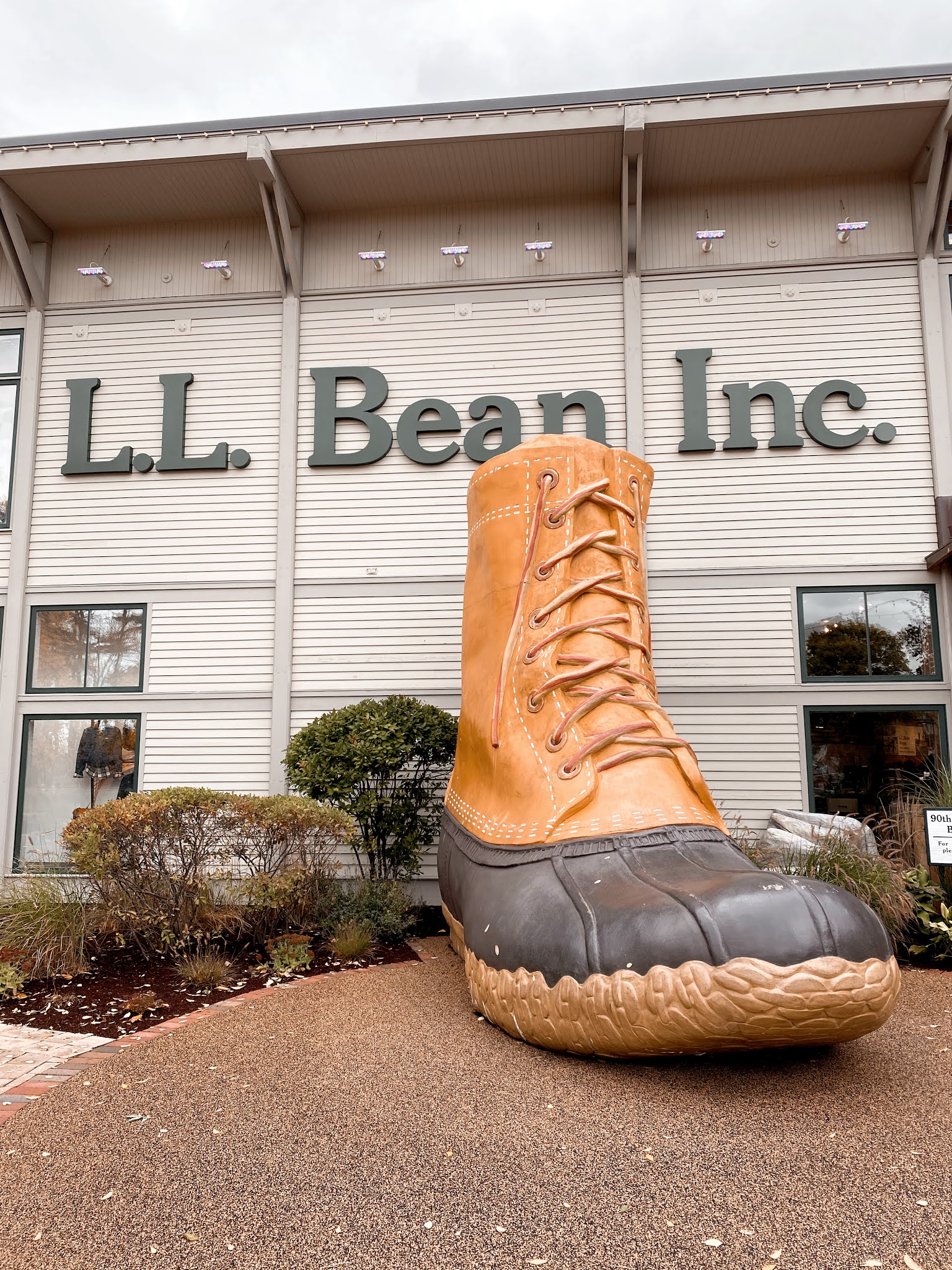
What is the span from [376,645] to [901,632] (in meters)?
4.00

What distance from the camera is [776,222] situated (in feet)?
21.4

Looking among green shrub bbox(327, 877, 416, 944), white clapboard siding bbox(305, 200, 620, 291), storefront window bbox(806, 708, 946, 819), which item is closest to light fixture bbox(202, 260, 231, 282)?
white clapboard siding bbox(305, 200, 620, 291)

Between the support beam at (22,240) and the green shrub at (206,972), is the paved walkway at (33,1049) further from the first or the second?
the support beam at (22,240)

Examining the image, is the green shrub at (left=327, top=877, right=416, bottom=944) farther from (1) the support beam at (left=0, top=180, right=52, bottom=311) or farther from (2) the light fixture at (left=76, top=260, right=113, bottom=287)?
(1) the support beam at (left=0, top=180, right=52, bottom=311)

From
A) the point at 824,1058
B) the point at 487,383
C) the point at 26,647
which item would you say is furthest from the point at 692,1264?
the point at 26,647

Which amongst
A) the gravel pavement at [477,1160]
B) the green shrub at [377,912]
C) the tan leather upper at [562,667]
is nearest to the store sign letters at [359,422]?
the tan leather upper at [562,667]

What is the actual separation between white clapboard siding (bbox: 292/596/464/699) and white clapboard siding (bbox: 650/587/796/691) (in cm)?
161

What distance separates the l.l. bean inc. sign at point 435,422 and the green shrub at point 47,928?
3.64 metres

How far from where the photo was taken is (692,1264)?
4.33ft

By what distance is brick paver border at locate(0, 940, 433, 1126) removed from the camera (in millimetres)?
2256

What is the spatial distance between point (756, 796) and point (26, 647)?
5.93m

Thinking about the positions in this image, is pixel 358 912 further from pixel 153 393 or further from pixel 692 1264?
pixel 153 393

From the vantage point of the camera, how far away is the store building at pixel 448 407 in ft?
19.8

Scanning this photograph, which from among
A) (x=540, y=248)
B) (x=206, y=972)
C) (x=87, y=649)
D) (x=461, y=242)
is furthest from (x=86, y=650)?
(x=540, y=248)
